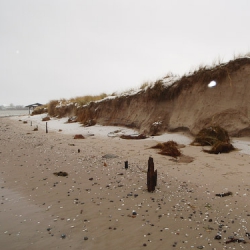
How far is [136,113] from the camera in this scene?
13.4 m

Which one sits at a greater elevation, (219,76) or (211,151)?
(219,76)

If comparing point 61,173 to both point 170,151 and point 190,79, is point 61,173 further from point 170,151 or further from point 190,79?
point 190,79

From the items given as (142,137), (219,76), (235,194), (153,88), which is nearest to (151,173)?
(235,194)

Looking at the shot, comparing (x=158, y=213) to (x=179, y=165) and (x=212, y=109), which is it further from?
(x=212, y=109)

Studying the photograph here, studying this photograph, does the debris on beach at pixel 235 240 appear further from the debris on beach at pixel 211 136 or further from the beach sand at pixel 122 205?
the debris on beach at pixel 211 136

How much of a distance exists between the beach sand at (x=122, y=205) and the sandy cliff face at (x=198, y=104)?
127 inches

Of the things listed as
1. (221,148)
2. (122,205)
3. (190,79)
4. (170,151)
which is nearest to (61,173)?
(122,205)

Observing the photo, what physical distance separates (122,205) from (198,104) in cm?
769

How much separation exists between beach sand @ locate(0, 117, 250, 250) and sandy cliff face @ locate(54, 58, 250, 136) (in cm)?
323

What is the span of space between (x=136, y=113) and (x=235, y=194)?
385 inches

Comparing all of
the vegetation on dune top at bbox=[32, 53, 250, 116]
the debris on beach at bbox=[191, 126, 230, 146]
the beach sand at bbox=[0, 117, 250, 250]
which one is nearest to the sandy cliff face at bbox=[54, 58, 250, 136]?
the vegetation on dune top at bbox=[32, 53, 250, 116]

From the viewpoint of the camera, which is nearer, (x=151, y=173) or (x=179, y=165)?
(x=151, y=173)

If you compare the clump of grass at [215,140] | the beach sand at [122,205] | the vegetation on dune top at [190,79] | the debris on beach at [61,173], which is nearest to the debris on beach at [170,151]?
the beach sand at [122,205]

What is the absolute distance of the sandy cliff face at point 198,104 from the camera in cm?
894
